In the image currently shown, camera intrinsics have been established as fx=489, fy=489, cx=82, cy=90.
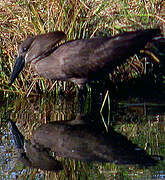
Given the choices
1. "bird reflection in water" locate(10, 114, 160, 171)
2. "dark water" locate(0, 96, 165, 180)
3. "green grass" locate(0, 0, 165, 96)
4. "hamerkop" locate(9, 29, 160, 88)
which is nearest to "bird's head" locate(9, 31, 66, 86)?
"hamerkop" locate(9, 29, 160, 88)

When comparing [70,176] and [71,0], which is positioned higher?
[71,0]

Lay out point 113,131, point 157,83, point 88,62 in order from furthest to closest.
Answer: point 157,83 < point 88,62 < point 113,131

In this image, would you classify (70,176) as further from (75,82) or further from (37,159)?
(75,82)

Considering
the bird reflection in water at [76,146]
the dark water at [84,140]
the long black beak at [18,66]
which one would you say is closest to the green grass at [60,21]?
the long black beak at [18,66]

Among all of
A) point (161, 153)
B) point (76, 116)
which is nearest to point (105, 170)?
point (161, 153)

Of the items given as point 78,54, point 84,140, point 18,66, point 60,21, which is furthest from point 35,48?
point 84,140

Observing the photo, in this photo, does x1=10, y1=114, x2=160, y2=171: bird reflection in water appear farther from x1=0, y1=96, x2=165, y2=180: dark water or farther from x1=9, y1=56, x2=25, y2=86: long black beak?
x1=9, y1=56, x2=25, y2=86: long black beak

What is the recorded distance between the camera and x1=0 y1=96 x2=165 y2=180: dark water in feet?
12.6

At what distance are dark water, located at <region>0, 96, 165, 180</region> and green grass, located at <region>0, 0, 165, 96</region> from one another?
1.93 feet

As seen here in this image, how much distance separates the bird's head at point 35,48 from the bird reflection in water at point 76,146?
1400 millimetres

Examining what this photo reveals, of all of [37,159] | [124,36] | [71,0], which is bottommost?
[37,159]

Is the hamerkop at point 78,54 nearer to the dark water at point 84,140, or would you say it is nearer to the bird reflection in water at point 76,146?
the dark water at point 84,140

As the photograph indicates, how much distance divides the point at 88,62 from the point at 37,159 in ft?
6.36

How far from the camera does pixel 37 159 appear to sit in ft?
14.5
